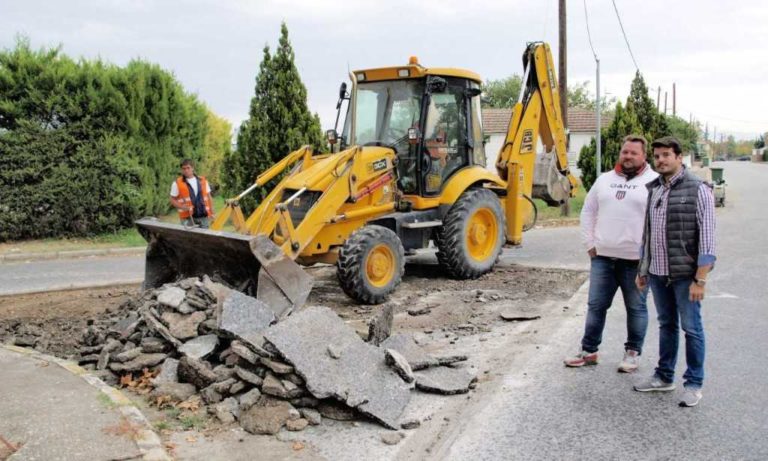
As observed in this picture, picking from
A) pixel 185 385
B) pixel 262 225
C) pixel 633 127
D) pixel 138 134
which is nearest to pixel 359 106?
pixel 262 225

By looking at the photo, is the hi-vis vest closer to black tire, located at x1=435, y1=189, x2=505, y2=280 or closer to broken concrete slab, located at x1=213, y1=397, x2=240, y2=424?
black tire, located at x1=435, y1=189, x2=505, y2=280

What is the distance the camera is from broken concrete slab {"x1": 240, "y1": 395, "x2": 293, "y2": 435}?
443 centimetres

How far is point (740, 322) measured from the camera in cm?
696

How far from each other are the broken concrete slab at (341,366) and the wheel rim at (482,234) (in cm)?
476

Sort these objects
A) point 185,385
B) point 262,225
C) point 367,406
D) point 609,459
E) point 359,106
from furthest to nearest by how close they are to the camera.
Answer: point 359,106 → point 262,225 → point 185,385 → point 367,406 → point 609,459

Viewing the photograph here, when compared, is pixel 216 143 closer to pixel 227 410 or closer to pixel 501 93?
pixel 227 410

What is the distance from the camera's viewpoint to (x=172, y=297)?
6098mm

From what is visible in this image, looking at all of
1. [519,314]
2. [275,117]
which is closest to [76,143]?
[275,117]

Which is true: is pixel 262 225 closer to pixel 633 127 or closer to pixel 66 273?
pixel 66 273

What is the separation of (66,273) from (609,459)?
971 centimetres

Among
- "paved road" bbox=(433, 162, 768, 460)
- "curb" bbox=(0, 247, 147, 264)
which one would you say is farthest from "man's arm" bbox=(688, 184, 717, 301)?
"curb" bbox=(0, 247, 147, 264)

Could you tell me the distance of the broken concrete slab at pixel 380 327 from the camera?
5.83 metres

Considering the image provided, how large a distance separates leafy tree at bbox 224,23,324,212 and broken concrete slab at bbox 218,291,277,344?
35.4 ft

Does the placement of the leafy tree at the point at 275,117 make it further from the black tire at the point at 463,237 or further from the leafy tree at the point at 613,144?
the leafy tree at the point at 613,144
